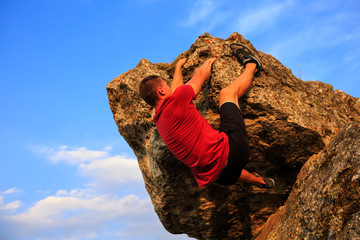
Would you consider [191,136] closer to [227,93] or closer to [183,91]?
[183,91]

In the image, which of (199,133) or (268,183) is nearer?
(199,133)

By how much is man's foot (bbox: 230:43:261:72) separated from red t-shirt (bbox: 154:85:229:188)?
5.27 ft

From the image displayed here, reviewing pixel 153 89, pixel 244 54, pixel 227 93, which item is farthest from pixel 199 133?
pixel 244 54

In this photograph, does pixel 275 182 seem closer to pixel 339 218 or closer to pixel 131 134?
pixel 339 218

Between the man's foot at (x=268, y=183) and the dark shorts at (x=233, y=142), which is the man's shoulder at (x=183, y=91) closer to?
the dark shorts at (x=233, y=142)

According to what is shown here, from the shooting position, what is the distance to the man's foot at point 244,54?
605 cm

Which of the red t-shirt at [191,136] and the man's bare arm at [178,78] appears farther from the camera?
the man's bare arm at [178,78]

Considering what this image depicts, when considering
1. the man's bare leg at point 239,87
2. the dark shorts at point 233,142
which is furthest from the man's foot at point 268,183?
the man's bare leg at point 239,87

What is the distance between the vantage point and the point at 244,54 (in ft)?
19.9

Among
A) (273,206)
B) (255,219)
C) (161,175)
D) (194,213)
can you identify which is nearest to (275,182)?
(273,206)

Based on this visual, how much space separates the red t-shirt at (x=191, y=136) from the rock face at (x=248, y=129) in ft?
3.64

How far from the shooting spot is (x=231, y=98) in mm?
5449

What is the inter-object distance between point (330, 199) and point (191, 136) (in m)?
2.26

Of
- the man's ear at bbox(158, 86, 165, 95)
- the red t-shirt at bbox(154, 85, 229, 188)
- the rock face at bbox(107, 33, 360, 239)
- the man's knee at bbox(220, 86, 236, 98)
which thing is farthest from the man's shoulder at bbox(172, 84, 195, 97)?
the rock face at bbox(107, 33, 360, 239)
